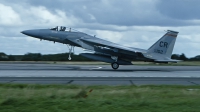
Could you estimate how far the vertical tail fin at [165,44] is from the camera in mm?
37000

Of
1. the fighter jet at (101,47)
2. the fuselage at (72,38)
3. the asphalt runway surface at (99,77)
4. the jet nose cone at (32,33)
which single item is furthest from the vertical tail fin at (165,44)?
the jet nose cone at (32,33)

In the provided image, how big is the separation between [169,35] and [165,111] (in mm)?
27141

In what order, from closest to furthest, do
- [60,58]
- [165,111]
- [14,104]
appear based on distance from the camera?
[165,111] < [14,104] < [60,58]

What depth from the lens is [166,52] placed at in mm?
37125

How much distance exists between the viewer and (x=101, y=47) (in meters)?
35.5

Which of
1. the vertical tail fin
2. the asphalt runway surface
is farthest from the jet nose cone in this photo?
the vertical tail fin

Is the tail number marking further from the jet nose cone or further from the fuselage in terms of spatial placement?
the jet nose cone

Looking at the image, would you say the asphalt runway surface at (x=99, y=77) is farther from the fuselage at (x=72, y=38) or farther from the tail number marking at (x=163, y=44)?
the tail number marking at (x=163, y=44)

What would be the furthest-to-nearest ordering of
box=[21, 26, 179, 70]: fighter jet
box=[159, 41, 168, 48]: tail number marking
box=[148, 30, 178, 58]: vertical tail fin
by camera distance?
box=[159, 41, 168, 48]: tail number marking < box=[148, 30, 178, 58]: vertical tail fin < box=[21, 26, 179, 70]: fighter jet

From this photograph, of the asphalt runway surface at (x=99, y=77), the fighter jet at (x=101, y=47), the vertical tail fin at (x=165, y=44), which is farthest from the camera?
the vertical tail fin at (x=165, y=44)

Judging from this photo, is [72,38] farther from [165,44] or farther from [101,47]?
[165,44]

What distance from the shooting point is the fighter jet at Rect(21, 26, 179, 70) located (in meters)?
35.5

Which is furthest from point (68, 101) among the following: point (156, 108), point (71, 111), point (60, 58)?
point (60, 58)

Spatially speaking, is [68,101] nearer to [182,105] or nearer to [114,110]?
[114,110]
